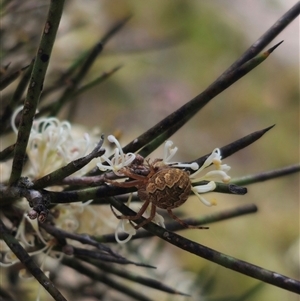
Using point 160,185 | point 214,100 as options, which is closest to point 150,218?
point 160,185

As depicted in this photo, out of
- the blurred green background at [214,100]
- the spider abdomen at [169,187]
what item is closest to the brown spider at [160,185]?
the spider abdomen at [169,187]

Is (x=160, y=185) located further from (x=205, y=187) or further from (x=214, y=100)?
(x=214, y=100)

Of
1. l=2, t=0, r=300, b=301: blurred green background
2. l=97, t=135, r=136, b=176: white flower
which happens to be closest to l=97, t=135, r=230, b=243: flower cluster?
l=97, t=135, r=136, b=176: white flower

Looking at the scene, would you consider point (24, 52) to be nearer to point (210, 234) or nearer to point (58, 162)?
point (58, 162)

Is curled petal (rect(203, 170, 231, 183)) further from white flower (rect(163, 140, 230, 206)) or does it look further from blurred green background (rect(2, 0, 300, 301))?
blurred green background (rect(2, 0, 300, 301))

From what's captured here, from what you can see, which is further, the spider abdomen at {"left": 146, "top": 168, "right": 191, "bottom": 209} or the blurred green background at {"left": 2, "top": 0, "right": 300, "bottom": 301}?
the blurred green background at {"left": 2, "top": 0, "right": 300, "bottom": 301}

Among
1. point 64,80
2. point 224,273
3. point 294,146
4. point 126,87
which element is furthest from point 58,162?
point 294,146

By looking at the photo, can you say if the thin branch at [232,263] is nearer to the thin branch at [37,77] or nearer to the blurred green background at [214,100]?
the thin branch at [37,77]

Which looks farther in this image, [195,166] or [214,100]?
[214,100]
